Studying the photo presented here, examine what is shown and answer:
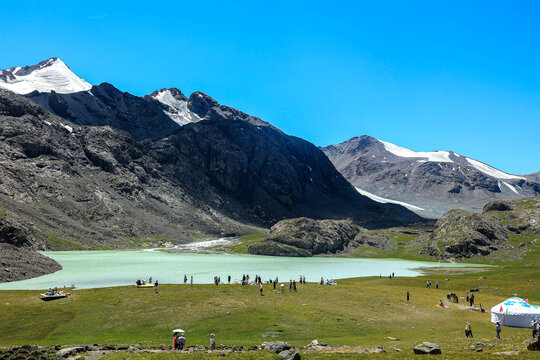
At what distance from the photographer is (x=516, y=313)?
49.1 m

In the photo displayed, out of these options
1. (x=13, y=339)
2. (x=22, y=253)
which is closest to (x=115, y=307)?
(x=13, y=339)

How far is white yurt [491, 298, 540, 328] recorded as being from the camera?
48.8 metres

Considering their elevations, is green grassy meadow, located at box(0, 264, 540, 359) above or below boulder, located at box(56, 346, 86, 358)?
below

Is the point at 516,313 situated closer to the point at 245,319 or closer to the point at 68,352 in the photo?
the point at 245,319

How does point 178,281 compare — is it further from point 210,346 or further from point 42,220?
point 42,220

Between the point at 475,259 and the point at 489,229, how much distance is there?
29.4 meters

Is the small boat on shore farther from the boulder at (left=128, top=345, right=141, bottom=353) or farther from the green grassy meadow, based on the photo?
the boulder at (left=128, top=345, right=141, bottom=353)

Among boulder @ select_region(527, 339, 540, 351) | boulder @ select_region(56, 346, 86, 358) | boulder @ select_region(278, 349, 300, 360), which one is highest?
boulder @ select_region(527, 339, 540, 351)

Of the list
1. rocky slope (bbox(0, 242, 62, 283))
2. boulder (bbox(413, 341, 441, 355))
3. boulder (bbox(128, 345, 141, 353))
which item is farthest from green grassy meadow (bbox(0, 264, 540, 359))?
rocky slope (bbox(0, 242, 62, 283))

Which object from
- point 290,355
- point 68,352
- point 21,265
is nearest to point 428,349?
point 290,355

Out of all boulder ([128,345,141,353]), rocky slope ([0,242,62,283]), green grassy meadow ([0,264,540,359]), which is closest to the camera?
boulder ([128,345,141,353])

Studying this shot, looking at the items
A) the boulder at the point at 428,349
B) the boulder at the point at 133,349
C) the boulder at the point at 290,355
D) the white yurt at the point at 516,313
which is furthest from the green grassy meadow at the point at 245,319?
the boulder at the point at 133,349

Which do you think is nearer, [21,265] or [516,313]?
[516,313]

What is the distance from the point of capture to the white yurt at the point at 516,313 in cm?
4881
